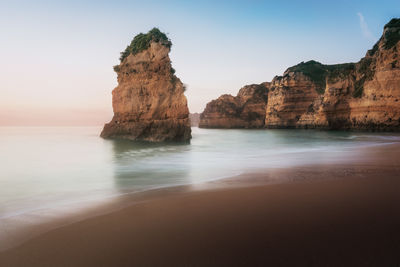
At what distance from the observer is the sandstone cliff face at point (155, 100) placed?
2156 centimetres

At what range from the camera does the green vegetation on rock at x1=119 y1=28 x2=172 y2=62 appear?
2184 cm

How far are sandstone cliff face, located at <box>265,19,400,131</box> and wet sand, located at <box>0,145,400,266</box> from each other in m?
36.3

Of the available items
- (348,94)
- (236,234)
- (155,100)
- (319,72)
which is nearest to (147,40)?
(155,100)

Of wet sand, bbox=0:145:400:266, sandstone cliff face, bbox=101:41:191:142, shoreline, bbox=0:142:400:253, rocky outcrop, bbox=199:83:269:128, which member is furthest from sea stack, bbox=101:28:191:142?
rocky outcrop, bbox=199:83:269:128

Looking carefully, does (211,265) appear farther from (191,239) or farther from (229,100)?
(229,100)

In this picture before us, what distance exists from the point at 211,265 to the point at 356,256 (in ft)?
4.06

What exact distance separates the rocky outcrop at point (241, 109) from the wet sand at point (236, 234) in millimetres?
82946

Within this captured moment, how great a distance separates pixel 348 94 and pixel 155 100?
37.0 m

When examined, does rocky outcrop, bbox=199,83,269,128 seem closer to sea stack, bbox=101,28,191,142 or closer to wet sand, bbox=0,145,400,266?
sea stack, bbox=101,28,191,142

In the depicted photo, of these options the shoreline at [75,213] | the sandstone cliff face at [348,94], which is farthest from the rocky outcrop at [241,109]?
the shoreline at [75,213]

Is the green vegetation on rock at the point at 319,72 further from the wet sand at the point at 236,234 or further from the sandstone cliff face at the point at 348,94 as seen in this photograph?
the wet sand at the point at 236,234

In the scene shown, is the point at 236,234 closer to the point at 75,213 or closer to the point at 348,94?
the point at 75,213

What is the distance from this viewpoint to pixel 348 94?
4316cm

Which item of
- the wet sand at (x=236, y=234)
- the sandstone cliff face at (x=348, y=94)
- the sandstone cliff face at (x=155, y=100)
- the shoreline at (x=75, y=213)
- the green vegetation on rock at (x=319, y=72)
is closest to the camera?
the wet sand at (x=236, y=234)
